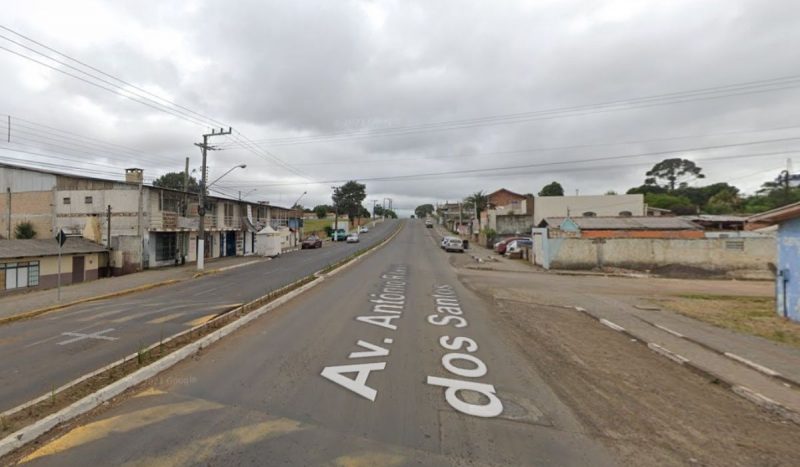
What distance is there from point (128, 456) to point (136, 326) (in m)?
7.31

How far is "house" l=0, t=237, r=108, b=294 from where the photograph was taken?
19281 mm

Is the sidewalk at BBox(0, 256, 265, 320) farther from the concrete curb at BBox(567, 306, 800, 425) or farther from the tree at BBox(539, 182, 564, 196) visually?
the tree at BBox(539, 182, 564, 196)

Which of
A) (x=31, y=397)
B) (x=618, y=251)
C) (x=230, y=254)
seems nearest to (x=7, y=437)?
(x=31, y=397)

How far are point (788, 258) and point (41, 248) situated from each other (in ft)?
112

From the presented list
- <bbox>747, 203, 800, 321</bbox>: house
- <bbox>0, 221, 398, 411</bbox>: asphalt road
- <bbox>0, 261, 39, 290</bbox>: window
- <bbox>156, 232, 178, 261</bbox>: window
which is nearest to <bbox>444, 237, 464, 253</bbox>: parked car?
<bbox>156, 232, 178, 261</bbox>: window

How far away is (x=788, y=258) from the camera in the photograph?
11.2 meters

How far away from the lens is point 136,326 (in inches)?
375

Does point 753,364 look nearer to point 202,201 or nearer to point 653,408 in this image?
point 653,408

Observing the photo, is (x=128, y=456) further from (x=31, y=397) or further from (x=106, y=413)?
(x=31, y=397)

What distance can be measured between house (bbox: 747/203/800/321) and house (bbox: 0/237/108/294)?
1237 inches

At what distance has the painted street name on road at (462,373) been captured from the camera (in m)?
4.65

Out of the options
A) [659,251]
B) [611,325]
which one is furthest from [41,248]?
[659,251]

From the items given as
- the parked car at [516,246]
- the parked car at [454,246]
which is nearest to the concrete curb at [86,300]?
the parked car at [454,246]

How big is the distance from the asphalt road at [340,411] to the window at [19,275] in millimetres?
19821
